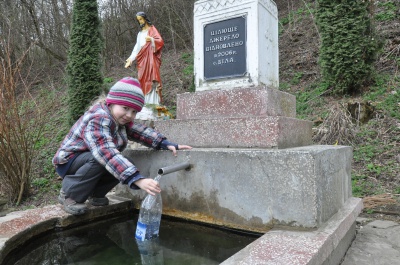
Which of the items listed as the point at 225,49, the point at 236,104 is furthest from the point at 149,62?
the point at 236,104

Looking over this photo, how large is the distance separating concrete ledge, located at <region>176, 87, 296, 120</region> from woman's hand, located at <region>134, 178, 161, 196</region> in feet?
3.56

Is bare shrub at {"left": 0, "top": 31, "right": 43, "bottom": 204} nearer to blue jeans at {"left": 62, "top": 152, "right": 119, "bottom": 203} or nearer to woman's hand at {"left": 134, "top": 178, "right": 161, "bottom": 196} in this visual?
blue jeans at {"left": 62, "top": 152, "right": 119, "bottom": 203}

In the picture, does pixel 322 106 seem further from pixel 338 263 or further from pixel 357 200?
pixel 338 263

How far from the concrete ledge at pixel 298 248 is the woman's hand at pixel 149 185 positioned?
66 cm

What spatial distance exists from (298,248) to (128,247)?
1095mm

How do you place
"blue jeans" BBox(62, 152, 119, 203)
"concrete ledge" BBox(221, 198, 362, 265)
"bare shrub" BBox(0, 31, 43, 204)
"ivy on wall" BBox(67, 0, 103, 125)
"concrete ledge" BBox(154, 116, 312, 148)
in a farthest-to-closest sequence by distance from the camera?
"ivy on wall" BBox(67, 0, 103, 125)
"bare shrub" BBox(0, 31, 43, 204)
"concrete ledge" BBox(154, 116, 312, 148)
"blue jeans" BBox(62, 152, 119, 203)
"concrete ledge" BBox(221, 198, 362, 265)

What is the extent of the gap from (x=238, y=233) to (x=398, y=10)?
922cm

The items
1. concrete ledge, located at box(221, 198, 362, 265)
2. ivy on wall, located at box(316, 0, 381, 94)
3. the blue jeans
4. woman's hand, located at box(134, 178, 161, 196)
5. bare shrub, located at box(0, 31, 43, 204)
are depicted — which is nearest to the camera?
concrete ledge, located at box(221, 198, 362, 265)

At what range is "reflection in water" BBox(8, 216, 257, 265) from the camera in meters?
1.83

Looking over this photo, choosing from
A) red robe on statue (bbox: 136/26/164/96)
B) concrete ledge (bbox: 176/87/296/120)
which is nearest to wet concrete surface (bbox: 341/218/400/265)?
concrete ledge (bbox: 176/87/296/120)

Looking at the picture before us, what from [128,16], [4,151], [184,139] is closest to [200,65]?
[184,139]

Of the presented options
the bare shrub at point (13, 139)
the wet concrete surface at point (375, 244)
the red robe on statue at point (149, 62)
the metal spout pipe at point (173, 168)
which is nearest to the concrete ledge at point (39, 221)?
the metal spout pipe at point (173, 168)

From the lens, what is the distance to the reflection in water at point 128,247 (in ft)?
6.01

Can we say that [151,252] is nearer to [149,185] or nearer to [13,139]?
[149,185]
